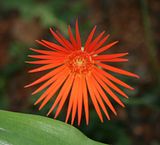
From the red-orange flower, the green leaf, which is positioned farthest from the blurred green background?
the green leaf

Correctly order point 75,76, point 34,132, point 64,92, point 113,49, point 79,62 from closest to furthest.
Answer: point 34,132 → point 64,92 → point 75,76 → point 79,62 → point 113,49

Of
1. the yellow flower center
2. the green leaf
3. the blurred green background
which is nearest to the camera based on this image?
the green leaf

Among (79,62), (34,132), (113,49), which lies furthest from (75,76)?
(113,49)

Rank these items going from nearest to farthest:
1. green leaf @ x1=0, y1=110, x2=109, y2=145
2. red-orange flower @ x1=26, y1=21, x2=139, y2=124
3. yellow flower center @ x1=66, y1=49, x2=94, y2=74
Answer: green leaf @ x1=0, y1=110, x2=109, y2=145, red-orange flower @ x1=26, y1=21, x2=139, y2=124, yellow flower center @ x1=66, y1=49, x2=94, y2=74

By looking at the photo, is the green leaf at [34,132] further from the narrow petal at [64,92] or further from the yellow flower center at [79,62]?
the yellow flower center at [79,62]

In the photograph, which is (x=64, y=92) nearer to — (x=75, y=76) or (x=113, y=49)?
(x=75, y=76)

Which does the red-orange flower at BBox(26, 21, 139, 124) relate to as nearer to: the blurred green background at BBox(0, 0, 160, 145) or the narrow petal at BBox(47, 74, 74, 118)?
the narrow petal at BBox(47, 74, 74, 118)

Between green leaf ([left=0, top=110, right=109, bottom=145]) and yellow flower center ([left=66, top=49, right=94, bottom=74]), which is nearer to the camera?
green leaf ([left=0, top=110, right=109, bottom=145])
